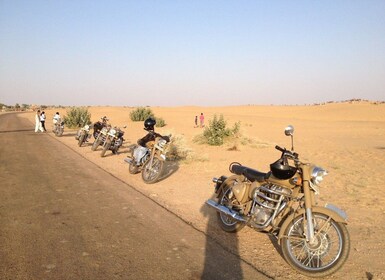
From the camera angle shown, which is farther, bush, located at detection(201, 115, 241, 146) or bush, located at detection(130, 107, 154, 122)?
bush, located at detection(130, 107, 154, 122)

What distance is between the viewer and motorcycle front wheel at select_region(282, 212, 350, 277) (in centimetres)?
378

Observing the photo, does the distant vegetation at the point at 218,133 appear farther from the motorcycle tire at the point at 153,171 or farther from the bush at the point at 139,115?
the bush at the point at 139,115

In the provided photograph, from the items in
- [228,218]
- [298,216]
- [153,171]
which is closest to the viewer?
[298,216]

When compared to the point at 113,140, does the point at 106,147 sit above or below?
below

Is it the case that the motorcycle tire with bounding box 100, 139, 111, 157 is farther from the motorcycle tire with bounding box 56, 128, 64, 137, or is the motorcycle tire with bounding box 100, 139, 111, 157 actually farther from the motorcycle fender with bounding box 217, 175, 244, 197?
the motorcycle tire with bounding box 56, 128, 64, 137

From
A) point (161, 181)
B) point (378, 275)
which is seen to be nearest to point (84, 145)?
point (161, 181)

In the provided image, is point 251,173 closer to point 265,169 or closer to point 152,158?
point 152,158

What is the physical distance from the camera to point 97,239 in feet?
14.8

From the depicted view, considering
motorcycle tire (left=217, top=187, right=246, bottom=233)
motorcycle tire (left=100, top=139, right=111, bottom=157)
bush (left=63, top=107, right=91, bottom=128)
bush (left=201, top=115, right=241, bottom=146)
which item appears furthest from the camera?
bush (left=63, top=107, right=91, bottom=128)

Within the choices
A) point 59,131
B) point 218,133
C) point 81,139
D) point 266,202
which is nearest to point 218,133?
point 218,133

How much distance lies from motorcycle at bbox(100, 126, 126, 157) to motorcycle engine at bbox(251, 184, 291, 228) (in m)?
8.67

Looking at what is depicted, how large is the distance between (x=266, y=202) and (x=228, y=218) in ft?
3.36

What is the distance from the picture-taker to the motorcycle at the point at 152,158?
8.24 m

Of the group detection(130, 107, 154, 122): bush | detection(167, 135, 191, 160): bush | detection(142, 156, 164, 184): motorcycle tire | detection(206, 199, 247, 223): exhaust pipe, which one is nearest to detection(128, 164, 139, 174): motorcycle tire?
detection(142, 156, 164, 184): motorcycle tire
